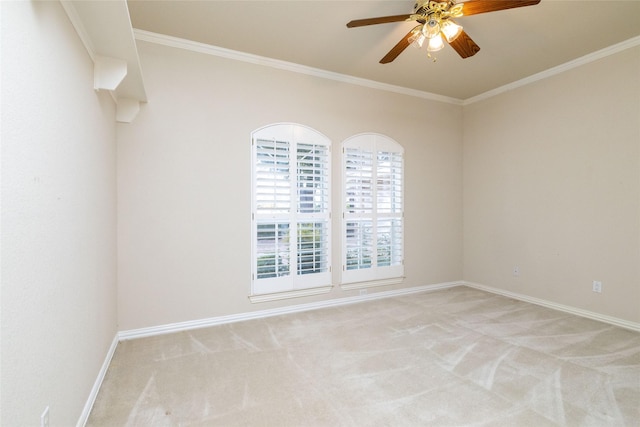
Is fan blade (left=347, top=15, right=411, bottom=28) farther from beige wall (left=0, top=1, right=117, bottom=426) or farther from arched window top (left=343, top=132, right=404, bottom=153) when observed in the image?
beige wall (left=0, top=1, right=117, bottom=426)

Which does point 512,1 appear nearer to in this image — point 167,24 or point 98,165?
point 167,24

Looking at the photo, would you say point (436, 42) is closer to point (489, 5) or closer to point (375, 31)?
point (489, 5)

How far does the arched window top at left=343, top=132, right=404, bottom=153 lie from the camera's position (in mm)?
3869

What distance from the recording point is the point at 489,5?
202 centimetres

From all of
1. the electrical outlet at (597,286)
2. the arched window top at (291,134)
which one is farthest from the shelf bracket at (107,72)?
the electrical outlet at (597,286)

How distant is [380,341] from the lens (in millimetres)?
2766

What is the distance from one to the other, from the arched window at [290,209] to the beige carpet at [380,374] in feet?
1.65

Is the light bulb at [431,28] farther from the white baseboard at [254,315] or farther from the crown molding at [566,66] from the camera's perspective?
the white baseboard at [254,315]

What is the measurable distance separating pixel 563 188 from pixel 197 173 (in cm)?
410

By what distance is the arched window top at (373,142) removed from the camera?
3.87 metres

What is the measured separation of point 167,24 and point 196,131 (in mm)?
926

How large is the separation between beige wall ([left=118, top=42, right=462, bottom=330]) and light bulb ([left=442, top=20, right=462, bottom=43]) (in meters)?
1.65

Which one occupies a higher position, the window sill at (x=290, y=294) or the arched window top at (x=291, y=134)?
the arched window top at (x=291, y=134)

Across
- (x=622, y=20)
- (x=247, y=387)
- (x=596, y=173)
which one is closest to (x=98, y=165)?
(x=247, y=387)
